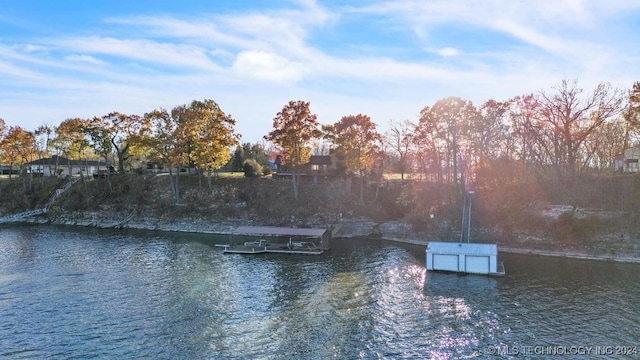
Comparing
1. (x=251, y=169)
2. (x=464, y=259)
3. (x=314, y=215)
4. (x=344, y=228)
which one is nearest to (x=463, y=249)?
(x=464, y=259)

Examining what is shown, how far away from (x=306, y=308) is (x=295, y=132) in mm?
41575

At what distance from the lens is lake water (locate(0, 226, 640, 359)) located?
24250mm

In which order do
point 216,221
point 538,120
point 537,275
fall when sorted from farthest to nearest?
point 216,221, point 538,120, point 537,275

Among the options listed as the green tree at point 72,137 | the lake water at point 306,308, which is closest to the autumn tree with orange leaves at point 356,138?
the lake water at point 306,308

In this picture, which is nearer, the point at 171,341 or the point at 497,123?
the point at 171,341

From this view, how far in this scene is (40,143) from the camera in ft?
301

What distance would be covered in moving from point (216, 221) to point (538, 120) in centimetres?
5159

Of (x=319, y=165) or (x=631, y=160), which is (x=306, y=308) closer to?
(x=319, y=165)

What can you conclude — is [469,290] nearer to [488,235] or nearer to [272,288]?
[272,288]

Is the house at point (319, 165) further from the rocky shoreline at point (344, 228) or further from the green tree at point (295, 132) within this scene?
the rocky shoreline at point (344, 228)

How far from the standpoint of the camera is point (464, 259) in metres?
40.7

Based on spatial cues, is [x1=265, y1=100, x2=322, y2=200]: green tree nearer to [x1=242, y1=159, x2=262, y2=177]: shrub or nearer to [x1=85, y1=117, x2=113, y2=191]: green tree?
[x1=242, y1=159, x2=262, y2=177]: shrub

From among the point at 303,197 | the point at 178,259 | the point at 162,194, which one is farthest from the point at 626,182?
the point at 162,194

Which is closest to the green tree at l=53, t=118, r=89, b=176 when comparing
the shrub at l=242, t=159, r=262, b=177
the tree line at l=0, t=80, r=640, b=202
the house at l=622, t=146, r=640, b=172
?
the tree line at l=0, t=80, r=640, b=202
